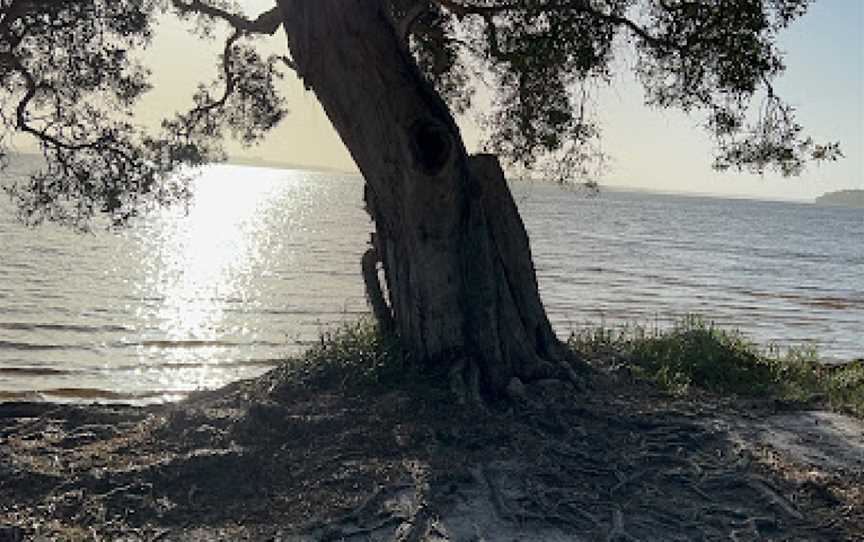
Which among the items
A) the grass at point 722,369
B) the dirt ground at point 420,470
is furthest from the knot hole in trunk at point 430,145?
the grass at point 722,369

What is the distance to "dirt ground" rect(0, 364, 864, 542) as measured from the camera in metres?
7.20

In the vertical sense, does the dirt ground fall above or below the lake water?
above

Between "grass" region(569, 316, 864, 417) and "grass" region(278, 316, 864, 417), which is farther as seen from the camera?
"grass" region(569, 316, 864, 417)

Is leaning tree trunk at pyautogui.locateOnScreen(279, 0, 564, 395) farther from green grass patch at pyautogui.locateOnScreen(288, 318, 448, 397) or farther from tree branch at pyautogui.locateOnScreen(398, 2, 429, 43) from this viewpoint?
tree branch at pyautogui.locateOnScreen(398, 2, 429, 43)

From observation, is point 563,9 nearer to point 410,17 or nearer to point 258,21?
point 410,17

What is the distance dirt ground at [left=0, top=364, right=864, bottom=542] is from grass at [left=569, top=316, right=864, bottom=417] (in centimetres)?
112

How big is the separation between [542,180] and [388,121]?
18.1 feet

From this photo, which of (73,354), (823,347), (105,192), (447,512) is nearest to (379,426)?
(447,512)

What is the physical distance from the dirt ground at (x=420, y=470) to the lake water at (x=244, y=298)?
6.78m

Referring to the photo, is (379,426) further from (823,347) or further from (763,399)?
(823,347)

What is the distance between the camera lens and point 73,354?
2142 centimetres

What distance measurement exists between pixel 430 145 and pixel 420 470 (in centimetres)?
382

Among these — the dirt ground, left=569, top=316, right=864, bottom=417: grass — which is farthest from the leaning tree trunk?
left=569, top=316, right=864, bottom=417: grass

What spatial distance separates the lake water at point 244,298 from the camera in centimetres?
2117
